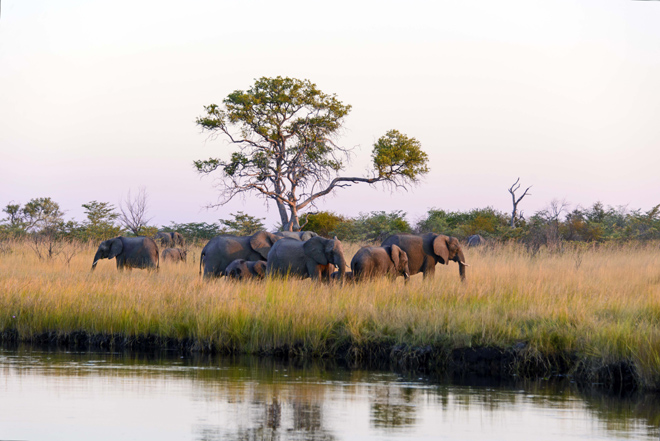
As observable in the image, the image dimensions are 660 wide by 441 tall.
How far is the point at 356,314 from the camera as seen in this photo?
11922mm

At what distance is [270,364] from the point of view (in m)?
11.0

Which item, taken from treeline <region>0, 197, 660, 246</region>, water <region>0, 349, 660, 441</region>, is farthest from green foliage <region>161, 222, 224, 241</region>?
water <region>0, 349, 660, 441</region>

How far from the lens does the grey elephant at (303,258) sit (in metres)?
16.3

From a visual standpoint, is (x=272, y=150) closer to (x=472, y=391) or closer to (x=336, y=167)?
(x=336, y=167)

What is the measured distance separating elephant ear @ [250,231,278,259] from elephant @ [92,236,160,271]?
4004 mm

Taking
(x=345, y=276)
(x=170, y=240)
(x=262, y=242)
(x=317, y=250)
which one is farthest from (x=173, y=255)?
(x=345, y=276)

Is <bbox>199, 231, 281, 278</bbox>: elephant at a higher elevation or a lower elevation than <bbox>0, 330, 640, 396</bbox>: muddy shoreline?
higher

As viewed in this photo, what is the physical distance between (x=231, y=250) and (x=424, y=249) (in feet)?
14.6

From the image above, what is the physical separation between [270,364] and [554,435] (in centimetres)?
466

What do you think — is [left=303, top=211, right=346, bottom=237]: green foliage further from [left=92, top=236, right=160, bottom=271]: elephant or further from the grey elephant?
the grey elephant

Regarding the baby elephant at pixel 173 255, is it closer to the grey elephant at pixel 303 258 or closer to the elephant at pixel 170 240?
the elephant at pixel 170 240

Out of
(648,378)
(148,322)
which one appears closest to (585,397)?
(648,378)

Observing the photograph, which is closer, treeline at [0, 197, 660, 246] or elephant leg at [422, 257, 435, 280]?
elephant leg at [422, 257, 435, 280]

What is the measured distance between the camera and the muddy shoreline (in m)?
9.95
